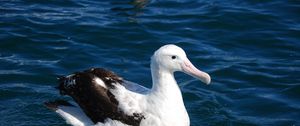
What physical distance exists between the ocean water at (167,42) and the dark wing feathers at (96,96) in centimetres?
110

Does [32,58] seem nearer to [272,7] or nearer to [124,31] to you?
[124,31]

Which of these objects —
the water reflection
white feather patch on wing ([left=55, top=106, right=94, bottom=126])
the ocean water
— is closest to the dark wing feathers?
white feather patch on wing ([left=55, top=106, right=94, bottom=126])

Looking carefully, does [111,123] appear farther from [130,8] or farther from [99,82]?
[130,8]

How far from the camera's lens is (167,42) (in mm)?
14391

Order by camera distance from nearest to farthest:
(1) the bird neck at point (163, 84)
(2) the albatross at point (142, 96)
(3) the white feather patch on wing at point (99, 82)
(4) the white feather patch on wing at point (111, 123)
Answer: (2) the albatross at point (142, 96) → (1) the bird neck at point (163, 84) → (4) the white feather patch on wing at point (111, 123) → (3) the white feather patch on wing at point (99, 82)

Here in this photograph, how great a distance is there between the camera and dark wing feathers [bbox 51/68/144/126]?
970cm

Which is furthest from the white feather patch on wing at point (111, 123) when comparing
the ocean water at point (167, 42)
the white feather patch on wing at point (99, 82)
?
the ocean water at point (167, 42)

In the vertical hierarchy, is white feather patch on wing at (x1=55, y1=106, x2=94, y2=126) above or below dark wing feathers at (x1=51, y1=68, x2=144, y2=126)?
below

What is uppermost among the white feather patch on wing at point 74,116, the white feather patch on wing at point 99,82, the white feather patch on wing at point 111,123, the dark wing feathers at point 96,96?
the white feather patch on wing at point 99,82

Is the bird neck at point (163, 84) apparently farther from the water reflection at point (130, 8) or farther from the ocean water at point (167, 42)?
the water reflection at point (130, 8)

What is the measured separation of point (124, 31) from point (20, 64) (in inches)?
114

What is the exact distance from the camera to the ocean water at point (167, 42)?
11.6 m

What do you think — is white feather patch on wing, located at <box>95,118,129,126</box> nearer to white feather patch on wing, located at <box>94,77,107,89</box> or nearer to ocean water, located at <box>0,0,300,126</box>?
white feather patch on wing, located at <box>94,77,107,89</box>

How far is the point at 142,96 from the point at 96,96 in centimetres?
70
